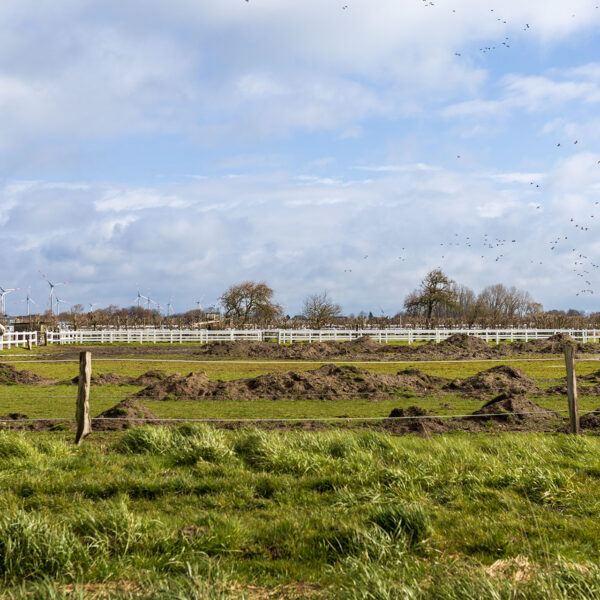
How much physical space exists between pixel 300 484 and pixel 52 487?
2.84m

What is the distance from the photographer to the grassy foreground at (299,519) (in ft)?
14.5

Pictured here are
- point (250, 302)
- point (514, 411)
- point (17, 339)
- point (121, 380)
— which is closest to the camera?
point (514, 411)

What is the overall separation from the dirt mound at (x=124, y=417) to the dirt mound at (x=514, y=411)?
282 inches

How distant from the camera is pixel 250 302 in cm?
Result: 7850

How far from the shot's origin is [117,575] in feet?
15.1

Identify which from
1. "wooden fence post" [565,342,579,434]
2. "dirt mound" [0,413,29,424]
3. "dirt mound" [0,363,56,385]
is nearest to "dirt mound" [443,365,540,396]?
"wooden fence post" [565,342,579,434]

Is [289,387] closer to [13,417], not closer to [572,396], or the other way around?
[13,417]

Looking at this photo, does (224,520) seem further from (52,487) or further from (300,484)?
(52,487)

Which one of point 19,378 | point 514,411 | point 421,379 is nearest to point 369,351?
point 421,379

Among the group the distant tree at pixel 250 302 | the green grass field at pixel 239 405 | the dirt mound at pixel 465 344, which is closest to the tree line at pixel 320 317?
the distant tree at pixel 250 302

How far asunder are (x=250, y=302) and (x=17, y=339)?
34.6 meters

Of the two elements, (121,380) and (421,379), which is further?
(121,380)

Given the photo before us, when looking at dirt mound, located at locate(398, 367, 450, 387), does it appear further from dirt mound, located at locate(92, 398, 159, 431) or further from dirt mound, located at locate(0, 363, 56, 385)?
dirt mound, located at locate(0, 363, 56, 385)

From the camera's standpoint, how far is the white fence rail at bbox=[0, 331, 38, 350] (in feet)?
146
